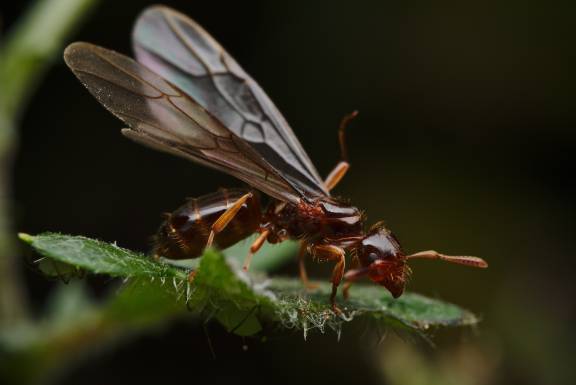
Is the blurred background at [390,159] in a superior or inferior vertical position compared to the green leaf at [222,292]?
inferior

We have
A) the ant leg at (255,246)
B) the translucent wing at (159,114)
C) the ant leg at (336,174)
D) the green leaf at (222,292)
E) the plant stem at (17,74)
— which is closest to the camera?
the green leaf at (222,292)

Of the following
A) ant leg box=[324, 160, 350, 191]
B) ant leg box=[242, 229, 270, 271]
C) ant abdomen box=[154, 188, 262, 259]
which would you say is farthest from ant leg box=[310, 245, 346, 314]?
ant leg box=[324, 160, 350, 191]

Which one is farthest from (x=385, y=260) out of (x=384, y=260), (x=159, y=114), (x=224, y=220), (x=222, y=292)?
(x=159, y=114)

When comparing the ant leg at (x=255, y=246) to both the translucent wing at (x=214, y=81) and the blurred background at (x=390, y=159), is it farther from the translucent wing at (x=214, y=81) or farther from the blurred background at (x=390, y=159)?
the blurred background at (x=390, y=159)

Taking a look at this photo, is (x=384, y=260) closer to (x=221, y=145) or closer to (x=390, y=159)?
(x=221, y=145)

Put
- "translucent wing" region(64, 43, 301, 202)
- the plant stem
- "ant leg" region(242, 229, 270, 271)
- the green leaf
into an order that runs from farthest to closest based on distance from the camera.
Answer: the plant stem < "ant leg" region(242, 229, 270, 271) < "translucent wing" region(64, 43, 301, 202) < the green leaf

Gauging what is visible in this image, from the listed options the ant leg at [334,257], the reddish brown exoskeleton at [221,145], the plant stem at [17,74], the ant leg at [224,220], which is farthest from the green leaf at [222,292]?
the plant stem at [17,74]

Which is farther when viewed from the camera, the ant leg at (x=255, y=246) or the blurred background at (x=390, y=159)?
the blurred background at (x=390, y=159)

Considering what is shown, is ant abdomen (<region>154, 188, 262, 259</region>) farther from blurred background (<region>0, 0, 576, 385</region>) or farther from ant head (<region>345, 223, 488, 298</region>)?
blurred background (<region>0, 0, 576, 385</region>)

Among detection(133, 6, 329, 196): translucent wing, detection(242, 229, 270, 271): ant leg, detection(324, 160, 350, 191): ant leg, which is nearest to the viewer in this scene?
detection(242, 229, 270, 271): ant leg
